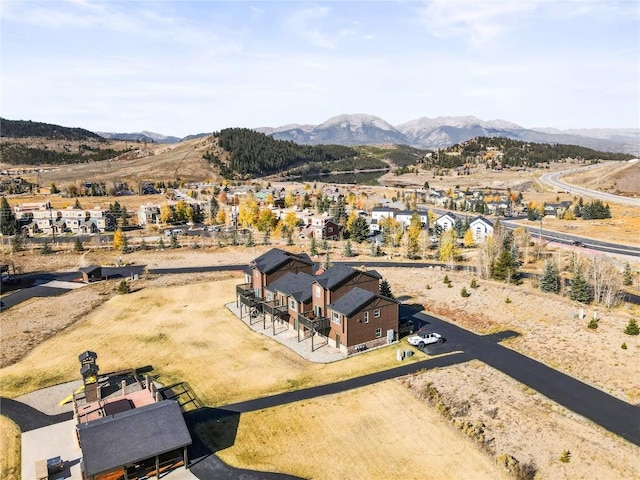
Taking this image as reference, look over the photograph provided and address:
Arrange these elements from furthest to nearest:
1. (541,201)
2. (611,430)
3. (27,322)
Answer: (541,201)
(27,322)
(611,430)

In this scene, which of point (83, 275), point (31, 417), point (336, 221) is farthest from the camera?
point (336, 221)

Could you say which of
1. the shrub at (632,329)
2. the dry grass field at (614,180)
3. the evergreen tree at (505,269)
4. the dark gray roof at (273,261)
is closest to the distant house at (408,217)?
the evergreen tree at (505,269)

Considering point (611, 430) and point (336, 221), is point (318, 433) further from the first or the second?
point (336, 221)

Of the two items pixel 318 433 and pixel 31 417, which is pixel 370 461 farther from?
pixel 31 417

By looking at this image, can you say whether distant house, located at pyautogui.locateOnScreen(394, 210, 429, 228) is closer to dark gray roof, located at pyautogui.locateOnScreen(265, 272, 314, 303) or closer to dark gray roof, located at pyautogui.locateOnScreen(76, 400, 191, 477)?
dark gray roof, located at pyautogui.locateOnScreen(265, 272, 314, 303)

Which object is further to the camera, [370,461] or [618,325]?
[618,325]

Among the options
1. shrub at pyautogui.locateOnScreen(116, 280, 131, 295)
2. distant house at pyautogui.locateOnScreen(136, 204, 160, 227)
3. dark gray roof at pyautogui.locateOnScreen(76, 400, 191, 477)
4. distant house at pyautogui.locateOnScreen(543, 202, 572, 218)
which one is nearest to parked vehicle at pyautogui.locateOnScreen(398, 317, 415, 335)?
dark gray roof at pyautogui.locateOnScreen(76, 400, 191, 477)

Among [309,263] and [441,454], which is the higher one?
[309,263]

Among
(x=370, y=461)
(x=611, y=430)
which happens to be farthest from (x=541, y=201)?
(x=370, y=461)
